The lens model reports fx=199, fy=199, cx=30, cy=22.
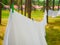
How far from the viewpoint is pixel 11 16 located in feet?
8.00

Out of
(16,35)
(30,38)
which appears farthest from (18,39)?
(30,38)

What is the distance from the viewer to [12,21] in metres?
2.44

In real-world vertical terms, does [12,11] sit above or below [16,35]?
above

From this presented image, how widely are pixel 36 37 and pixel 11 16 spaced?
0.84 meters

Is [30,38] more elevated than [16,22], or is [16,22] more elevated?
[16,22]

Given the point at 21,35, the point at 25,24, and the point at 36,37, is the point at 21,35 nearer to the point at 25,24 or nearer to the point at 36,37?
the point at 25,24

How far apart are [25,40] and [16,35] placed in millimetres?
237

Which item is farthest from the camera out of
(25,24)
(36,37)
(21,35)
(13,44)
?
(36,37)

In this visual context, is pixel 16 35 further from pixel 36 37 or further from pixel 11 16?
pixel 36 37

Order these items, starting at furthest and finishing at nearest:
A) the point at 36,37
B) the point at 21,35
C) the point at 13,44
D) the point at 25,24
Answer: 1. the point at 36,37
2. the point at 25,24
3. the point at 21,35
4. the point at 13,44

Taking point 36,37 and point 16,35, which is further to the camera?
point 36,37

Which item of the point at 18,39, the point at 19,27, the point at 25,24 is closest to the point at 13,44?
the point at 18,39

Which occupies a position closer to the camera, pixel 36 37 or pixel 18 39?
pixel 18 39

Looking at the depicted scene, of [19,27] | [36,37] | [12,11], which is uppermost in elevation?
[12,11]
